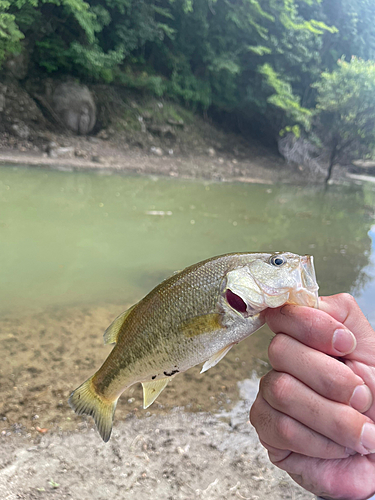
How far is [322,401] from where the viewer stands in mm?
1238

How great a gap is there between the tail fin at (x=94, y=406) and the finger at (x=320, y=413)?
67cm

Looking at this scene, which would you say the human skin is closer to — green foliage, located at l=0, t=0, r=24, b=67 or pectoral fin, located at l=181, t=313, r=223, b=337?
pectoral fin, located at l=181, t=313, r=223, b=337

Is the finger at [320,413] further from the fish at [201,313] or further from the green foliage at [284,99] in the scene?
the green foliage at [284,99]

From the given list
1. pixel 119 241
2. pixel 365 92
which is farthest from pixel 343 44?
pixel 119 241

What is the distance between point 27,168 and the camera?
12.1 m

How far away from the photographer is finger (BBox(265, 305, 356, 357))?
49.1 inches

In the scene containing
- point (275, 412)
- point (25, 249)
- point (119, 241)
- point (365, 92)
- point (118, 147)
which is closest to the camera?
point (275, 412)

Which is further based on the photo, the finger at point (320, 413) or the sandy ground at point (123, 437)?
the sandy ground at point (123, 437)

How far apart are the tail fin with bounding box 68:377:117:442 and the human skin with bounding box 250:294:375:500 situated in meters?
0.62

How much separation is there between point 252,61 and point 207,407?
78.8 ft

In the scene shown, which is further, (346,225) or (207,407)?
(346,225)

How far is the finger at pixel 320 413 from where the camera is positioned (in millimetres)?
1180

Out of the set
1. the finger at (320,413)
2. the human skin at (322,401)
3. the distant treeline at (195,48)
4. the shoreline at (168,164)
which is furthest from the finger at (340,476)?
the distant treeline at (195,48)

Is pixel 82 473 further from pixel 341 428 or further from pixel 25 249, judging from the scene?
pixel 25 249
